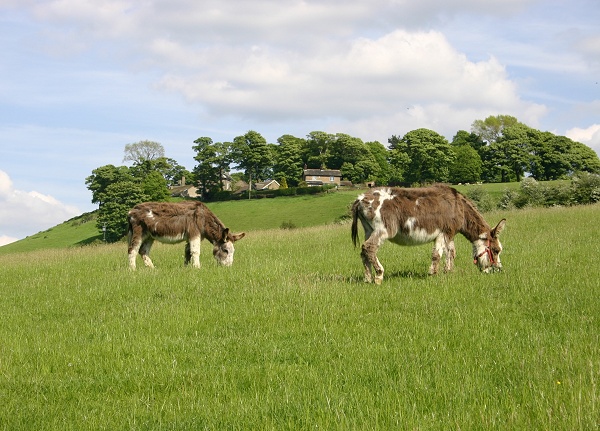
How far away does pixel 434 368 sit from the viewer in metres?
7.06

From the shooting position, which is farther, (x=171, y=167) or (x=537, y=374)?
(x=171, y=167)

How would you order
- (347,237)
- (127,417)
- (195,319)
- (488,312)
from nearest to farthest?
(127,417)
(488,312)
(195,319)
(347,237)

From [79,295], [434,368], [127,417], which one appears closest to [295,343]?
[434,368]

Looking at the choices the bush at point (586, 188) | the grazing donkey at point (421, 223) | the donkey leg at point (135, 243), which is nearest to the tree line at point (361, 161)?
the bush at point (586, 188)

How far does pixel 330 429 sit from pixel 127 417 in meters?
2.17

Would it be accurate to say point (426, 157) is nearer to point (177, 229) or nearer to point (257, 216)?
point (257, 216)

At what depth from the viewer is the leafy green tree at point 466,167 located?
103562mm

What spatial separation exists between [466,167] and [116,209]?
58.6 m

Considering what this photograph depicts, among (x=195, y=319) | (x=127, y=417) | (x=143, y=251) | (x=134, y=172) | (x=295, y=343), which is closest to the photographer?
(x=127, y=417)

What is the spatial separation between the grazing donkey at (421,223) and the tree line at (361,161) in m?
69.0

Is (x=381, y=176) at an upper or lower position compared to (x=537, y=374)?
upper

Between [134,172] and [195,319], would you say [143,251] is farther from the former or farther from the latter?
[134,172]

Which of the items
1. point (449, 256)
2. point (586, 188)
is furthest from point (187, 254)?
point (586, 188)

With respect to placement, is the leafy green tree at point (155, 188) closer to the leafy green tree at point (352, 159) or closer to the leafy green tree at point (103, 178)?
the leafy green tree at point (103, 178)
